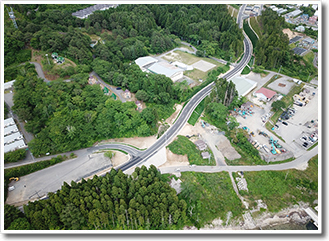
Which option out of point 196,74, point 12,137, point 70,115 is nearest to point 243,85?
point 196,74

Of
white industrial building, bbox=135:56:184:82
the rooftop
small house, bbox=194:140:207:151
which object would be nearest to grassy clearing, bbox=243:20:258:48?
the rooftop

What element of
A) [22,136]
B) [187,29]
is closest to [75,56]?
[22,136]

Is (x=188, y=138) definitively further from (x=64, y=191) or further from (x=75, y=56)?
(x=75, y=56)

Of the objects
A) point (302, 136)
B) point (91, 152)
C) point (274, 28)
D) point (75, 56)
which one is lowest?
point (91, 152)

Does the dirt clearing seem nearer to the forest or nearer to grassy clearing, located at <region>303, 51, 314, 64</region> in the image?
the forest

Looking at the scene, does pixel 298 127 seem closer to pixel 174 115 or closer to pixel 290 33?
pixel 174 115

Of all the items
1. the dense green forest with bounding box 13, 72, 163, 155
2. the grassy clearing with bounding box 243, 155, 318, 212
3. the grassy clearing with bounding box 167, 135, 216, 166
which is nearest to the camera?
the grassy clearing with bounding box 243, 155, 318, 212
